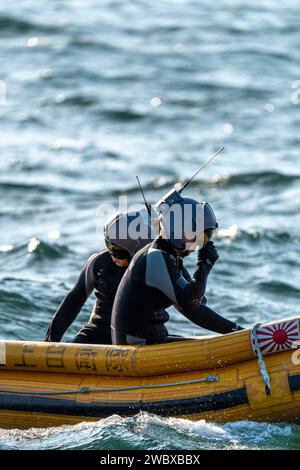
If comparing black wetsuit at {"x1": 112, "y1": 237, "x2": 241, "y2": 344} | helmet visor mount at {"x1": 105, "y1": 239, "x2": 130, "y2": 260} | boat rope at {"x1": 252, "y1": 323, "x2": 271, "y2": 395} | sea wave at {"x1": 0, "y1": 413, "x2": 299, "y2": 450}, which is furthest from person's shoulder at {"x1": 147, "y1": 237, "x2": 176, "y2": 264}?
sea wave at {"x1": 0, "y1": 413, "x2": 299, "y2": 450}

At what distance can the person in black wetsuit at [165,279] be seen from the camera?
8930mm

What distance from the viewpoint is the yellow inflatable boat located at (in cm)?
869

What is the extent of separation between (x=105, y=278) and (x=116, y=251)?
36 cm

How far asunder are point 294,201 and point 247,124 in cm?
513

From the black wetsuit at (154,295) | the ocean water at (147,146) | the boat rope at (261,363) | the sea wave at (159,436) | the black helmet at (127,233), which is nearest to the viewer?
the sea wave at (159,436)

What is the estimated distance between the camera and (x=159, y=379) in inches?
353

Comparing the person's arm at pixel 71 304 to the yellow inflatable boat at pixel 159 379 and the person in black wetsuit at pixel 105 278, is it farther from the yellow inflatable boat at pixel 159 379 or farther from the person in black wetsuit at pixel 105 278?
the yellow inflatable boat at pixel 159 379

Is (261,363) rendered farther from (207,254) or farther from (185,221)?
(185,221)

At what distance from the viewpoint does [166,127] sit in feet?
79.8

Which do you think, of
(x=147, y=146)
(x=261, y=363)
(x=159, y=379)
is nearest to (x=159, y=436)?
(x=159, y=379)

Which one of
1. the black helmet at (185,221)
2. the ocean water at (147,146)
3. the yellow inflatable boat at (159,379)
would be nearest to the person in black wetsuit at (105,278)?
the black helmet at (185,221)

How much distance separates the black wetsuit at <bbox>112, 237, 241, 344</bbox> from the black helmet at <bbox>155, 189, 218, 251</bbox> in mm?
128

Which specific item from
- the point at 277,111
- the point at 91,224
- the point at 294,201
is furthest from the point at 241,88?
the point at 91,224

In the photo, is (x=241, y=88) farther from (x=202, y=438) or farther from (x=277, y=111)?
(x=202, y=438)
